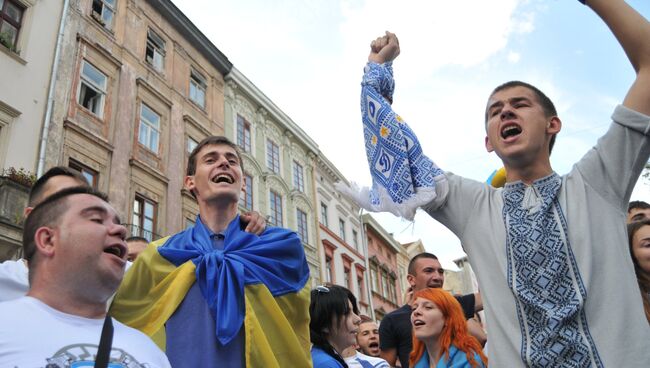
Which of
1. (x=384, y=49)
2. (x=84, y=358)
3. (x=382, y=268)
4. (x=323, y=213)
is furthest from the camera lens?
(x=382, y=268)

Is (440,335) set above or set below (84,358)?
above

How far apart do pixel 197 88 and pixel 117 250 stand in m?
18.6

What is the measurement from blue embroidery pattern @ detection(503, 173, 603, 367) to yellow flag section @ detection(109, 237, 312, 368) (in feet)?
4.13

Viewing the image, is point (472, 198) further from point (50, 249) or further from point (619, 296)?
point (50, 249)

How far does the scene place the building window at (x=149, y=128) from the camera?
1627 cm

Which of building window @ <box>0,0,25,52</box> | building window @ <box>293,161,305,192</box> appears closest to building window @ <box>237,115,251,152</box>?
building window @ <box>293,161,305,192</box>

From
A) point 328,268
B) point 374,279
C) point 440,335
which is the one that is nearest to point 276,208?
point 328,268

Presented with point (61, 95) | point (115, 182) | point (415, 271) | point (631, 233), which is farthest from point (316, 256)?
point (631, 233)

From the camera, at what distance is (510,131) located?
2127 mm

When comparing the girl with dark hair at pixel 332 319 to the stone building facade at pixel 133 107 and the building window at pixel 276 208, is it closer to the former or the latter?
the stone building facade at pixel 133 107

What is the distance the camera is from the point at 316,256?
25.3 meters

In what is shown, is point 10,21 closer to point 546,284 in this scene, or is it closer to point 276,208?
point 276,208

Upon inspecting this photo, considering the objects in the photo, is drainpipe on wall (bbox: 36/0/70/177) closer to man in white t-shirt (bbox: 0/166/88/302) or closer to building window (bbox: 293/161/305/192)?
man in white t-shirt (bbox: 0/166/88/302)

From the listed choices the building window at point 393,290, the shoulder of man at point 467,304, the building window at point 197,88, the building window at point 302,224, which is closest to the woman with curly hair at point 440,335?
the shoulder of man at point 467,304
